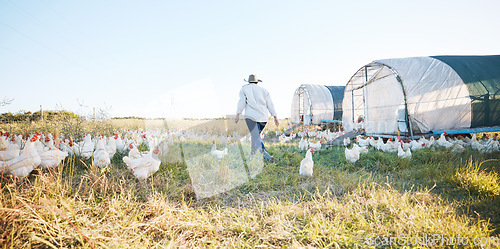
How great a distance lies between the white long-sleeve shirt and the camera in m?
4.54

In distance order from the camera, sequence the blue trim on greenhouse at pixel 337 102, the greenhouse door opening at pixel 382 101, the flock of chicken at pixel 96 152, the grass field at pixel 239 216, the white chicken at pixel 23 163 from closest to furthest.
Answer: the grass field at pixel 239 216
the white chicken at pixel 23 163
the flock of chicken at pixel 96 152
the greenhouse door opening at pixel 382 101
the blue trim on greenhouse at pixel 337 102

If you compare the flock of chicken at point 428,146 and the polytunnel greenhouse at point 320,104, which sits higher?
the polytunnel greenhouse at point 320,104

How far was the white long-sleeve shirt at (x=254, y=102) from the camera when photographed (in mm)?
4543

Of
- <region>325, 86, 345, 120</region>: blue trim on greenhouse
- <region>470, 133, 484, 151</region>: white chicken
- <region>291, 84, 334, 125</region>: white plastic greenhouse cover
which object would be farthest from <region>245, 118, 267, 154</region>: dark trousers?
<region>325, 86, 345, 120</region>: blue trim on greenhouse

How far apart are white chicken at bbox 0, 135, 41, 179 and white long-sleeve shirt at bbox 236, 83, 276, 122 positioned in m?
3.23

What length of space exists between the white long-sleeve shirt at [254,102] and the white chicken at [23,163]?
323 centimetres

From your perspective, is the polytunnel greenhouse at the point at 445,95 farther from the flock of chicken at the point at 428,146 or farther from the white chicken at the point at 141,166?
the white chicken at the point at 141,166

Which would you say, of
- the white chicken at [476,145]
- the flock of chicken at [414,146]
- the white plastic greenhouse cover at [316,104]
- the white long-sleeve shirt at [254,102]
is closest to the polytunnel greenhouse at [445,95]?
the flock of chicken at [414,146]

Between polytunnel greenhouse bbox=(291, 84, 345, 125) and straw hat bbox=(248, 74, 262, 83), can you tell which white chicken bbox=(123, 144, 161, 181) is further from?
polytunnel greenhouse bbox=(291, 84, 345, 125)

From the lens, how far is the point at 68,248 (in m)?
1.65

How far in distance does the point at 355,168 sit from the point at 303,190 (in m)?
2.00

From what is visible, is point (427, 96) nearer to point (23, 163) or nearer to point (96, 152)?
point (96, 152)

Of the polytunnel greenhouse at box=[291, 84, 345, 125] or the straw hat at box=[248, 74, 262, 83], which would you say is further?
the polytunnel greenhouse at box=[291, 84, 345, 125]

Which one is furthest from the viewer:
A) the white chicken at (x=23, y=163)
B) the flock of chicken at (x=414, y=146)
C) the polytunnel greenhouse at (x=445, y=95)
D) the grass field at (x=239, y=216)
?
the polytunnel greenhouse at (x=445, y=95)
